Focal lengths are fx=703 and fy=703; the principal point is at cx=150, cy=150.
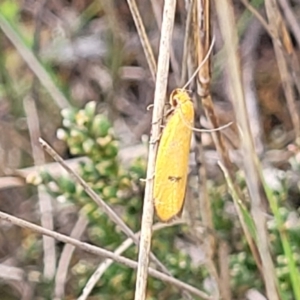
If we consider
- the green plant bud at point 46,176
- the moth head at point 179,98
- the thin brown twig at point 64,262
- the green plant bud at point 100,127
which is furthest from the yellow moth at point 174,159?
the thin brown twig at point 64,262

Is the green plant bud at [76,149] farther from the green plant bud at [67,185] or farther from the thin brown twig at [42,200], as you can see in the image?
the thin brown twig at [42,200]

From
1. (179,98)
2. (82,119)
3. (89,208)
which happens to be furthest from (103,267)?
(179,98)

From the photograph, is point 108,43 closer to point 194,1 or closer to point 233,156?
point 233,156

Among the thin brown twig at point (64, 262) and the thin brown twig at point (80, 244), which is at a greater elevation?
the thin brown twig at point (64, 262)

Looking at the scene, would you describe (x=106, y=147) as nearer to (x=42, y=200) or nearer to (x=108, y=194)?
(x=108, y=194)

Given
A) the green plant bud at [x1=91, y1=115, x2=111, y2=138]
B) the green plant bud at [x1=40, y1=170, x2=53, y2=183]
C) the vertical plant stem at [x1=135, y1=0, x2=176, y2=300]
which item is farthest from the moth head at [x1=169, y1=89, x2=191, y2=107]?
the green plant bud at [x1=40, y1=170, x2=53, y2=183]

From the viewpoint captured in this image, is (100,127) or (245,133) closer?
(245,133)

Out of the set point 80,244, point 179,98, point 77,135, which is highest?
point 77,135

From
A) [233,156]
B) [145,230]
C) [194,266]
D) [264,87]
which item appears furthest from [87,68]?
[145,230]
